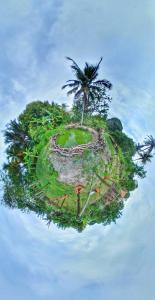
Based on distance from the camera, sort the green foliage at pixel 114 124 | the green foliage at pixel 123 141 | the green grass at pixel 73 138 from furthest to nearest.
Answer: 1. the green foliage at pixel 114 124
2. the green foliage at pixel 123 141
3. the green grass at pixel 73 138

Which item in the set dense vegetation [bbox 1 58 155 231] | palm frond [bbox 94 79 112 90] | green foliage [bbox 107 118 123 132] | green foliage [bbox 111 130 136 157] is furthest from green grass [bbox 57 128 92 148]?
palm frond [bbox 94 79 112 90]

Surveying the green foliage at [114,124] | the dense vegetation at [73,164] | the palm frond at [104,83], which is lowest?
the dense vegetation at [73,164]

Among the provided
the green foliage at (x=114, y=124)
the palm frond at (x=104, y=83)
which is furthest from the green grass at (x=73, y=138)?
the palm frond at (x=104, y=83)

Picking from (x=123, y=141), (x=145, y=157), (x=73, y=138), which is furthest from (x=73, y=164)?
(x=145, y=157)

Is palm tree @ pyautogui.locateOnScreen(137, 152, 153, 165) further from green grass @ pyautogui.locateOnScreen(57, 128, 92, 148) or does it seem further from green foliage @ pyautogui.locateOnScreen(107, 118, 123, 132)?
green grass @ pyautogui.locateOnScreen(57, 128, 92, 148)

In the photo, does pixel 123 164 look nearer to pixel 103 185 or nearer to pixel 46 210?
pixel 103 185

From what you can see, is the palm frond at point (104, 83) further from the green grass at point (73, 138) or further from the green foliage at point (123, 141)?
the green grass at point (73, 138)

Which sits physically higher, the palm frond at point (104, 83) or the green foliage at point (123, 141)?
the palm frond at point (104, 83)

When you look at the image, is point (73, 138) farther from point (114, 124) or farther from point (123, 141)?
point (114, 124)
